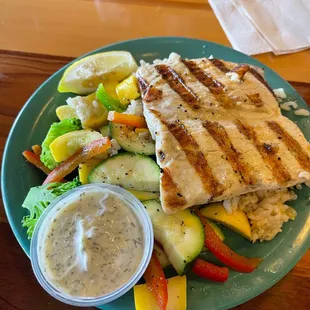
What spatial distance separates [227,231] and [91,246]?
0.71 m

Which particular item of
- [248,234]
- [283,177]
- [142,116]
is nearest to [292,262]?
[248,234]

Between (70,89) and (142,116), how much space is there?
521 millimetres

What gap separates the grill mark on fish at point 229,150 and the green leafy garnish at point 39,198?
2.35ft

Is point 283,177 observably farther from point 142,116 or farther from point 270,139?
point 142,116

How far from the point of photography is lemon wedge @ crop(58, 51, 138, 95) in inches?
99.5

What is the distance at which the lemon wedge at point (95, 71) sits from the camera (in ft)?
8.29

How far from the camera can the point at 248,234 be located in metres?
2.02

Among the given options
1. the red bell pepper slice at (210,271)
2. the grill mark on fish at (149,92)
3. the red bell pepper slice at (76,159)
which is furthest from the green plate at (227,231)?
the grill mark on fish at (149,92)

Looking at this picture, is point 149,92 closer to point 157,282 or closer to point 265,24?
point 157,282

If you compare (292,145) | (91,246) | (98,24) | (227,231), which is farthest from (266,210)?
(98,24)

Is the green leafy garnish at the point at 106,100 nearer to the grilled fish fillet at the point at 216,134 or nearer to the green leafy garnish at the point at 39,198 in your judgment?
the grilled fish fillet at the point at 216,134

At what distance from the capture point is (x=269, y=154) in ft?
6.69

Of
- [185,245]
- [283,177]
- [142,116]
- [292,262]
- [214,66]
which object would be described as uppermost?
[214,66]

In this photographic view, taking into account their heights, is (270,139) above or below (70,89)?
below
